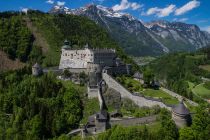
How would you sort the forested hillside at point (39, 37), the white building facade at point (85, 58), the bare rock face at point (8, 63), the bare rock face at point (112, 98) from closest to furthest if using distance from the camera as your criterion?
the bare rock face at point (112, 98) → the white building facade at point (85, 58) → the bare rock face at point (8, 63) → the forested hillside at point (39, 37)

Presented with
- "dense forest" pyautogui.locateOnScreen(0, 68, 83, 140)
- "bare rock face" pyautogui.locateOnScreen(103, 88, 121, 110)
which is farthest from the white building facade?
"bare rock face" pyautogui.locateOnScreen(103, 88, 121, 110)

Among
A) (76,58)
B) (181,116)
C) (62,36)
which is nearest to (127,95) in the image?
(181,116)

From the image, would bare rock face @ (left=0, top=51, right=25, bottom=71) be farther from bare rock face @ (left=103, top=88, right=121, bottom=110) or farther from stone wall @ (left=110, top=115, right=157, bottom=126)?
stone wall @ (left=110, top=115, right=157, bottom=126)

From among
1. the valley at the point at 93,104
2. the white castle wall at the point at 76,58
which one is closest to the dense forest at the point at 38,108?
the valley at the point at 93,104

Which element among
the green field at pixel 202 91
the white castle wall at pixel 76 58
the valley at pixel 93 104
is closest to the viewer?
the valley at pixel 93 104

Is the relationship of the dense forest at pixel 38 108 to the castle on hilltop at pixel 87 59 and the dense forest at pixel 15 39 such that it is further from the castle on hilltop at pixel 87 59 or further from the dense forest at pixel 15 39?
the dense forest at pixel 15 39

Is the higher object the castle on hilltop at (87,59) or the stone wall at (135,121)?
the castle on hilltop at (87,59)

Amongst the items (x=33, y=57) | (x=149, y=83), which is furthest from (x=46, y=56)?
(x=149, y=83)

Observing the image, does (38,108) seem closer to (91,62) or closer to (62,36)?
(91,62)
